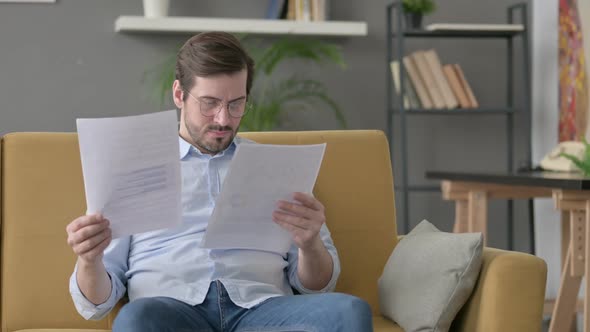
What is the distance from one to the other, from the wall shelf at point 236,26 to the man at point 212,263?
2.08m

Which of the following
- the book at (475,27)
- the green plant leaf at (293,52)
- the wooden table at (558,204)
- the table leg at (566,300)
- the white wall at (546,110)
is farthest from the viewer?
the white wall at (546,110)

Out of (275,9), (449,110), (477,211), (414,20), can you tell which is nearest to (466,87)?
(449,110)

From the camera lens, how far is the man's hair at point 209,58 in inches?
81.8

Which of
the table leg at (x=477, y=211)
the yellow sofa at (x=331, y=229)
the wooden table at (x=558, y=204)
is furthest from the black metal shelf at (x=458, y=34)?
the yellow sofa at (x=331, y=229)

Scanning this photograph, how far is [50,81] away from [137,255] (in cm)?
236

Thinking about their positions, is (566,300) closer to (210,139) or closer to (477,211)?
(477,211)

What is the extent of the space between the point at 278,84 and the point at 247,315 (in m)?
2.61

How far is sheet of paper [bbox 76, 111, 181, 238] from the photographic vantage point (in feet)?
5.57

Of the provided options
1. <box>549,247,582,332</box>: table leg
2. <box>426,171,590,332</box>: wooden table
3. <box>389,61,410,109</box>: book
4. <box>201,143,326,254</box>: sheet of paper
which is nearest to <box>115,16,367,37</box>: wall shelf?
<box>389,61,410,109</box>: book

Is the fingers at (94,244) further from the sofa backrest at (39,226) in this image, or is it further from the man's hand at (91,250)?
the sofa backrest at (39,226)

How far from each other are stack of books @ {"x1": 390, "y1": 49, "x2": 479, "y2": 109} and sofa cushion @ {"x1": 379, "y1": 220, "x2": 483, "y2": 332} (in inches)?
89.1

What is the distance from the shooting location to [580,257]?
3.04 metres

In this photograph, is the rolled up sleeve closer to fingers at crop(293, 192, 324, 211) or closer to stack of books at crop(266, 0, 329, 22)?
fingers at crop(293, 192, 324, 211)

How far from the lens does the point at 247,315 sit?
1974 millimetres
